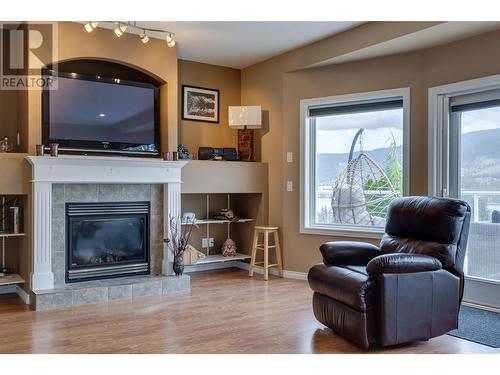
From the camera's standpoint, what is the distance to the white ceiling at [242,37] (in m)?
4.30

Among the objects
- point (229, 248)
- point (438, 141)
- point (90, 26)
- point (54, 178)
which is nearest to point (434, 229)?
point (438, 141)

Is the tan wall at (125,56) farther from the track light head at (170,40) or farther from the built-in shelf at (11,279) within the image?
the built-in shelf at (11,279)

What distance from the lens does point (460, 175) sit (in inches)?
165

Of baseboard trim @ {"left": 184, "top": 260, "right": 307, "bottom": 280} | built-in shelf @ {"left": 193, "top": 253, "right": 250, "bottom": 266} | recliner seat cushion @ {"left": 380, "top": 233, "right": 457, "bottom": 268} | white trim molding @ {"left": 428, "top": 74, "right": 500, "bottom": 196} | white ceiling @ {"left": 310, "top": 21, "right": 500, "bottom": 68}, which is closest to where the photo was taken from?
recliner seat cushion @ {"left": 380, "top": 233, "right": 457, "bottom": 268}

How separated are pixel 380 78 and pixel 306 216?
5.61ft

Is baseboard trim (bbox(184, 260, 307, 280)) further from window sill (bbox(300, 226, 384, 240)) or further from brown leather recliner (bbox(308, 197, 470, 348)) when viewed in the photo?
brown leather recliner (bbox(308, 197, 470, 348))

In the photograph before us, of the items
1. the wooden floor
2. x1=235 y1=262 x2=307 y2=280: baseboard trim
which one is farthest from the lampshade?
the wooden floor

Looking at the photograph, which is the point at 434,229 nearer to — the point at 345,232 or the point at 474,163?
the point at 474,163

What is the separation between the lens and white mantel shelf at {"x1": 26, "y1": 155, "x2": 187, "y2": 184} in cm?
389

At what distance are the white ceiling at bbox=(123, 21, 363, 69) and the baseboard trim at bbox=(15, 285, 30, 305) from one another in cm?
276

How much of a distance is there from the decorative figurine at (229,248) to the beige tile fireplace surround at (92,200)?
1046 millimetres

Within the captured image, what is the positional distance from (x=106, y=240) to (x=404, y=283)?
9.65 feet
